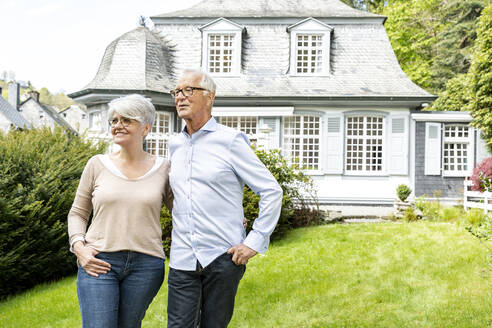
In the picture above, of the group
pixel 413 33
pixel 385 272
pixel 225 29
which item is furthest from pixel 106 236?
pixel 413 33

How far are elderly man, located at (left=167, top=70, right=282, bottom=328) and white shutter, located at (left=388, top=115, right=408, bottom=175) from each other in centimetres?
1286

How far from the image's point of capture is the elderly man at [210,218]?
92.9 inches

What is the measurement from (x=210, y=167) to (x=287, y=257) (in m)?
4.93

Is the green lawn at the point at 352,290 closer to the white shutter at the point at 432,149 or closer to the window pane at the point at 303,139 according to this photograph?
the white shutter at the point at 432,149

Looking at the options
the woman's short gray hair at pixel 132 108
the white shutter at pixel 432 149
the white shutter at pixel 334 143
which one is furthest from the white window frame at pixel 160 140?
the woman's short gray hair at pixel 132 108

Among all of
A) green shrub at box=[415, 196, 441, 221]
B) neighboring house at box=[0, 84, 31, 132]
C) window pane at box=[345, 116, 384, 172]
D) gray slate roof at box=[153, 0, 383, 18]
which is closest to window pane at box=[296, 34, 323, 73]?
gray slate roof at box=[153, 0, 383, 18]

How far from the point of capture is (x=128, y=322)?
243 centimetres

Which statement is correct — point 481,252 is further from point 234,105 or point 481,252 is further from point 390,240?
point 234,105

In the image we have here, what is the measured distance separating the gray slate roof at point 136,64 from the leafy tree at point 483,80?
387 inches

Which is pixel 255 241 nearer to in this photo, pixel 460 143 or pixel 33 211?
pixel 33 211

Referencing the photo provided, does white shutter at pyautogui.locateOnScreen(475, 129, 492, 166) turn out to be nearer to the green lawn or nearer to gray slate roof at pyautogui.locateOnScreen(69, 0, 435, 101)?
gray slate roof at pyautogui.locateOnScreen(69, 0, 435, 101)

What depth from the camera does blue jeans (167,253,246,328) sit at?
237cm

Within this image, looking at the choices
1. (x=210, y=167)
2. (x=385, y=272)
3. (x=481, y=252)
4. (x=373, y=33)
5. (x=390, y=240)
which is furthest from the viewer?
(x=373, y=33)

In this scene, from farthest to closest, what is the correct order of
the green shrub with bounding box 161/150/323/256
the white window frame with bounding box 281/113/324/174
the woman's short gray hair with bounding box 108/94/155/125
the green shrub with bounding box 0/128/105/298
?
the white window frame with bounding box 281/113/324/174, the green shrub with bounding box 161/150/323/256, the green shrub with bounding box 0/128/105/298, the woman's short gray hair with bounding box 108/94/155/125
